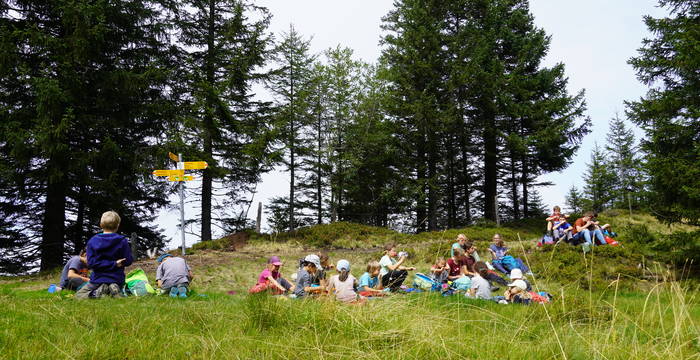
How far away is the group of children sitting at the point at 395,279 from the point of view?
6.70 m

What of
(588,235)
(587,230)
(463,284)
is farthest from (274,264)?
(587,230)

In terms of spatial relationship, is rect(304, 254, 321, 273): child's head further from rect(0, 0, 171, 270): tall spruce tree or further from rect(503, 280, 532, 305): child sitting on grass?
rect(0, 0, 171, 270): tall spruce tree

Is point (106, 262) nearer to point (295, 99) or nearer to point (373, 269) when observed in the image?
point (373, 269)

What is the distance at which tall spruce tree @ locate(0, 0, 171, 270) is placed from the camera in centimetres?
1368

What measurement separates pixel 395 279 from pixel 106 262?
4.69 metres

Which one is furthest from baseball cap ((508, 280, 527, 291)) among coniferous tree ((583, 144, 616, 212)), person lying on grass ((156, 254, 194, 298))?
coniferous tree ((583, 144, 616, 212))

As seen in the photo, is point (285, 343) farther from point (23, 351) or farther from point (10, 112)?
point (10, 112)

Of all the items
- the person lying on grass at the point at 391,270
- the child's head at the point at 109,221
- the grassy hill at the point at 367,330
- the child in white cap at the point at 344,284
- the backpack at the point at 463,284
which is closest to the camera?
the grassy hill at the point at 367,330

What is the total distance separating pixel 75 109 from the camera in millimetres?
14781

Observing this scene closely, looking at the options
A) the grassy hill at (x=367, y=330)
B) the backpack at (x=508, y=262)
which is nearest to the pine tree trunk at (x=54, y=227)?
the grassy hill at (x=367, y=330)

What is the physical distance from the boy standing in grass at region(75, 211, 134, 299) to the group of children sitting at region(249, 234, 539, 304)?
1.87 metres

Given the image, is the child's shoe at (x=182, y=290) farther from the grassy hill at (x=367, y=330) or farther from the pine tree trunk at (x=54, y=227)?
the pine tree trunk at (x=54, y=227)

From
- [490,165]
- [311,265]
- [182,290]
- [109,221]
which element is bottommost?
[182,290]

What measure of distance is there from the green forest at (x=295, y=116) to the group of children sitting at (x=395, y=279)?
199 cm
